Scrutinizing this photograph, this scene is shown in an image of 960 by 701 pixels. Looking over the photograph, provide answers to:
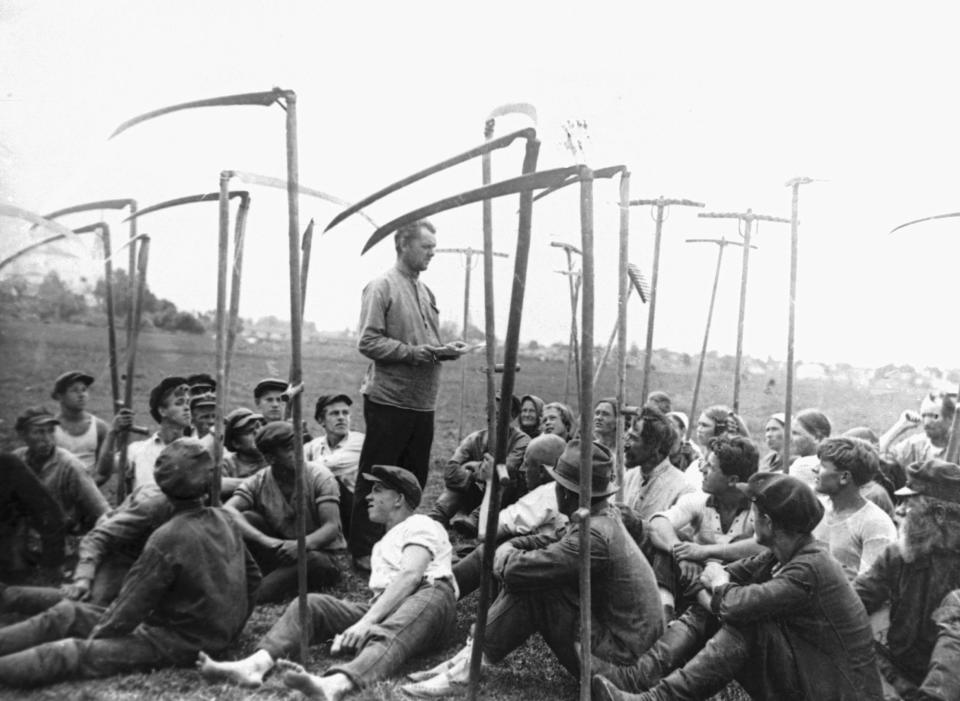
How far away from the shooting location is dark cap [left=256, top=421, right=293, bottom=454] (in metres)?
→ 4.46

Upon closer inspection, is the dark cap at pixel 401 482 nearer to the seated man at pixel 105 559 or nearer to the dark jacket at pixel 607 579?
the dark jacket at pixel 607 579

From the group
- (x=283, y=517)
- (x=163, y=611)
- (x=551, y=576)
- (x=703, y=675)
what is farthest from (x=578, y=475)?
(x=283, y=517)

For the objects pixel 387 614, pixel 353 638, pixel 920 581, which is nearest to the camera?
pixel 920 581

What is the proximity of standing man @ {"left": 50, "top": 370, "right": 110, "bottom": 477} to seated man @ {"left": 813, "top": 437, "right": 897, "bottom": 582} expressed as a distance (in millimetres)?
4112

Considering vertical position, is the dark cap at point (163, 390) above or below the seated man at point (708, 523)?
above

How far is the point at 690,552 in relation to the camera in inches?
146

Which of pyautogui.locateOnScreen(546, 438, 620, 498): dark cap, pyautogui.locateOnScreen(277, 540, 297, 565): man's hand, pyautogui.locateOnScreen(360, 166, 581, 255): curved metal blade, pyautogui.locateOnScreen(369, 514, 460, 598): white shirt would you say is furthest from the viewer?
pyautogui.locateOnScreen(277, 540, 297, 565): man's hand

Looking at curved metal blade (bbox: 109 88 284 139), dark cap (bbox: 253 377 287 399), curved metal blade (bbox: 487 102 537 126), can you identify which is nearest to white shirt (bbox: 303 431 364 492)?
dark cap (bbox: 253 377 287 399)

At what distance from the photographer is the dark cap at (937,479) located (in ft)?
10.5

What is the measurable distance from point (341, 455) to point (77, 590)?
2361 mm

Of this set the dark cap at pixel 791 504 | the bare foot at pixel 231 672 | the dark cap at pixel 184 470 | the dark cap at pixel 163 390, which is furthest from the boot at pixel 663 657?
the dark cap at pixel 163 390

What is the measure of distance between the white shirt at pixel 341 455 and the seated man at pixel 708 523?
Result: 2392 mm

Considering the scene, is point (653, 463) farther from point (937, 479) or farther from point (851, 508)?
point (937, 479)

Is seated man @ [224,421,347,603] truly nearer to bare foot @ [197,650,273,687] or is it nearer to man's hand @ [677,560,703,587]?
bare foot @ [197,650,273,687]
